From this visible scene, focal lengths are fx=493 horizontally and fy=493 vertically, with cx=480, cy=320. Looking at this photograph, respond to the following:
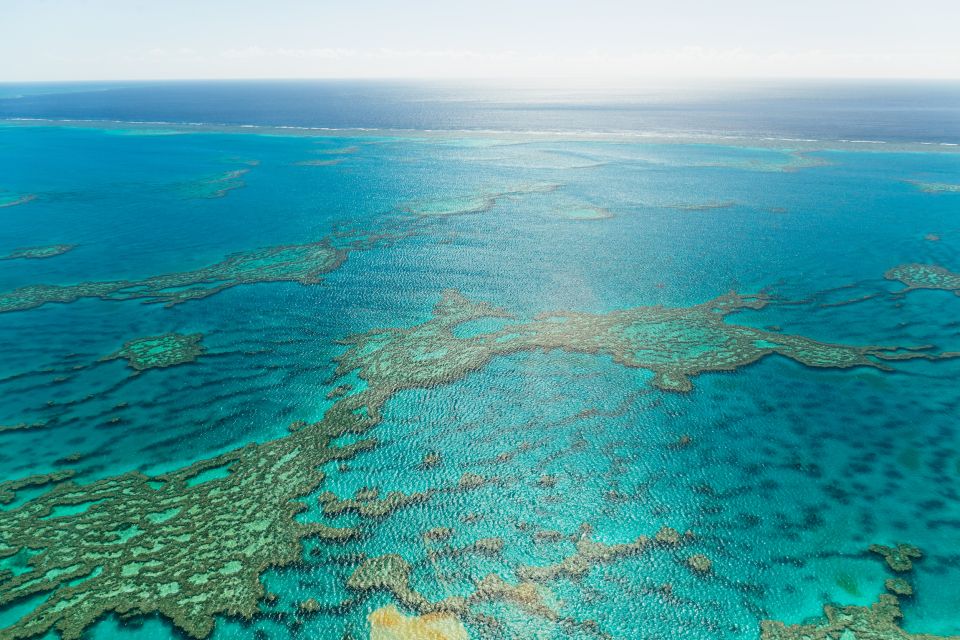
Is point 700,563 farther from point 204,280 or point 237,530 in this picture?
point 204,280

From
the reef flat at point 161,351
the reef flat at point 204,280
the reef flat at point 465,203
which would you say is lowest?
the reef flat at point 161,351

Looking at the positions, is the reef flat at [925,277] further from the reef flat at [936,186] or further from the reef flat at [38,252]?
the reef flat at [38,252]

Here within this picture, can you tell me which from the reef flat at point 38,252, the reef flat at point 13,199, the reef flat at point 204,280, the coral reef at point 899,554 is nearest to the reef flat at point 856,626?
the coral reef at point 899,554

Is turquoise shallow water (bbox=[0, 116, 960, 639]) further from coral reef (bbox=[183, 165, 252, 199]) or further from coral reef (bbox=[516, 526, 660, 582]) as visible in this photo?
coral reef (bbox=[183, 165, 252, 199])

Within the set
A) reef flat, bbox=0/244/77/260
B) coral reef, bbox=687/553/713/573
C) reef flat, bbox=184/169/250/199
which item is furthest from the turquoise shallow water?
reef flat, bbox=184/169/250/199

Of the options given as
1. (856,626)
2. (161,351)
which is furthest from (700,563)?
(161,351)

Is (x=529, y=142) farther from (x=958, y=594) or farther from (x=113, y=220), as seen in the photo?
(x=958, y=594)

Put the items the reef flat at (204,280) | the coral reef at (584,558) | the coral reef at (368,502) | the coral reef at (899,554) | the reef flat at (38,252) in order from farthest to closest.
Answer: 1. the reef flat at (38,252)
2. the reef flat at (204,280)
3. the coral reef at (368,502)
4. the coral reef at (899,554)
5. the coral reef at (584,558)

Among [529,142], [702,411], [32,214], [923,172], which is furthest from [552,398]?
[529,142]
